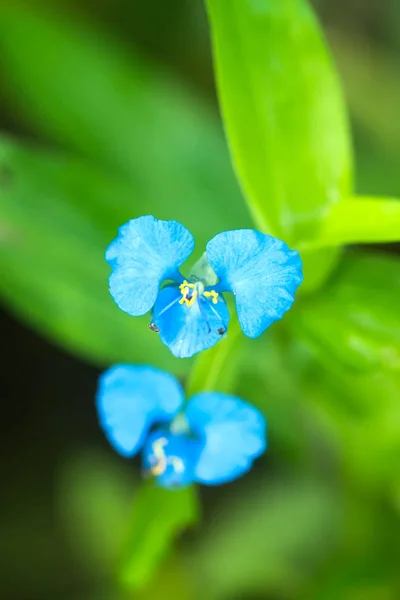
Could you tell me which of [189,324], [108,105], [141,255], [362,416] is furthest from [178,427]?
[108,105]

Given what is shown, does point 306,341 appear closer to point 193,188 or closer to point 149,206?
point 149,206

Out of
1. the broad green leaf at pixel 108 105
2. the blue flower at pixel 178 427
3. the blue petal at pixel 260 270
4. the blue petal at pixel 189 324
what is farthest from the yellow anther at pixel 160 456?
the broad green leaf at pixel 108 105

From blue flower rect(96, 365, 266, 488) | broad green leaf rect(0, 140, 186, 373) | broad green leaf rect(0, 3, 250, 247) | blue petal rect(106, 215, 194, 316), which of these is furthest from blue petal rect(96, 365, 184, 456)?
broad green leaf rect(0, 3, 250, 247)

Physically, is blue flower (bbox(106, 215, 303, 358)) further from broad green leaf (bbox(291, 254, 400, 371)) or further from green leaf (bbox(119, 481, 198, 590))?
green leaf (bbox(119, 481, 198, 590))

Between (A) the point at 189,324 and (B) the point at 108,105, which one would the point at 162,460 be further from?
(B) the point at 108,105

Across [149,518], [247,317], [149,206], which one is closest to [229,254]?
[247,317]
